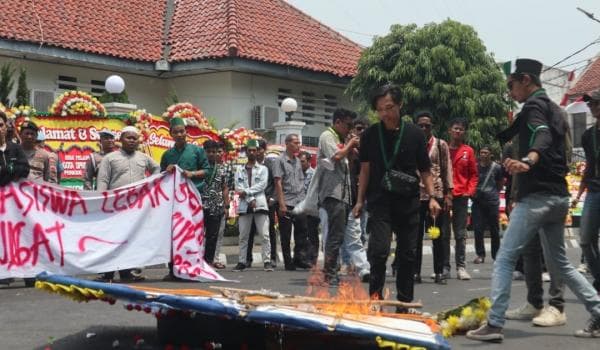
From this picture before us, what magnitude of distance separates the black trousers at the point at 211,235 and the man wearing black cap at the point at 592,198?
210 inches

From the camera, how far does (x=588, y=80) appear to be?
4622 centimetres

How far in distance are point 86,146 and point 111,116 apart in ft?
2.72

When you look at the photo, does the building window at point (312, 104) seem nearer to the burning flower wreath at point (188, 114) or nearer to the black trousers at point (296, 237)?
the burning flower wreath at point (188, 114)

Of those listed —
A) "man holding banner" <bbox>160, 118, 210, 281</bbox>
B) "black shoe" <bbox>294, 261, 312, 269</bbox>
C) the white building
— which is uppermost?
the white building

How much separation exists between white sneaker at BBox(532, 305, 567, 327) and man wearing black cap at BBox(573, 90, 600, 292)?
4.54ft

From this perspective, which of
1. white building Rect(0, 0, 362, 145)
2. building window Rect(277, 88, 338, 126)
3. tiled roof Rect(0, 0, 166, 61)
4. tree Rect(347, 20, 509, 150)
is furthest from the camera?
building window Rect(277, 88, 338, 126)

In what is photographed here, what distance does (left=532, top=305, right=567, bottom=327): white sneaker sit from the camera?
7.04 metres

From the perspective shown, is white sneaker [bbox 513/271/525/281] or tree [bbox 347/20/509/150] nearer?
white sneaker [bbox 513/271/525/281]

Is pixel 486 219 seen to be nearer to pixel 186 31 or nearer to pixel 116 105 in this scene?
pixel 116 105

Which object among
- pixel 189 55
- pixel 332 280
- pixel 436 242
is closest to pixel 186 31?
pixel 189 55

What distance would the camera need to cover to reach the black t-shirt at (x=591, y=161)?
8406 millimetres

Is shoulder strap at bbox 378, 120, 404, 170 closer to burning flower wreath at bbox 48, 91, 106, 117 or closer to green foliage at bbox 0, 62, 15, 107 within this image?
burning flower wreath at bbox 48, 91, 106, 117

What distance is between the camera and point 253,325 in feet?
18.2

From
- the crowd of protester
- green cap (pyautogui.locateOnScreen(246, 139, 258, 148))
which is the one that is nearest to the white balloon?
the crowd of protester
